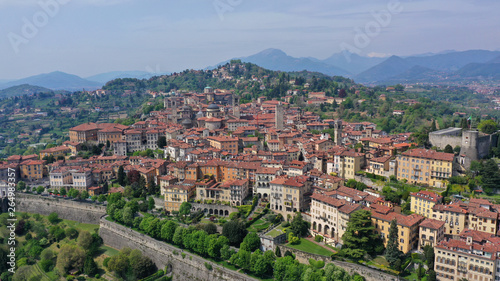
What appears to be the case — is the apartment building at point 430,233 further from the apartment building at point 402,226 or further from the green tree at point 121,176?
the green tree at point 121,176

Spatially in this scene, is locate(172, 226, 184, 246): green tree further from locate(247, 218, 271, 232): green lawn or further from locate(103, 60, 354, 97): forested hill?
locate(103, 60, 354, 97): forested hill


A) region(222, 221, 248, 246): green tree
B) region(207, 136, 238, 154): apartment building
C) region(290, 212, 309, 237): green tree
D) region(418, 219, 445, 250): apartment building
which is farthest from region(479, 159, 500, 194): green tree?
region(207, 136, 238, 154): apartment building

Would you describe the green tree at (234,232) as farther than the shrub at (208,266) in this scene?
Yes

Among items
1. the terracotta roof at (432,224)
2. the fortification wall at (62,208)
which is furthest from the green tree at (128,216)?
the terracotta roof at (432,224)

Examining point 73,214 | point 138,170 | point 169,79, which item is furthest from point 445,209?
point 169,79

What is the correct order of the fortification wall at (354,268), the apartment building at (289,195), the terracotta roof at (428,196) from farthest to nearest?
1. the apartment building at (289,195)
2. the terracotta roof at (428,196)
3. the fortification wall at (354,268)

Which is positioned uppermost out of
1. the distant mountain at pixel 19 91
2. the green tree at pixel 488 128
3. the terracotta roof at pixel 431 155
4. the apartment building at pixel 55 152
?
the distant mountain at pixel 19 91
